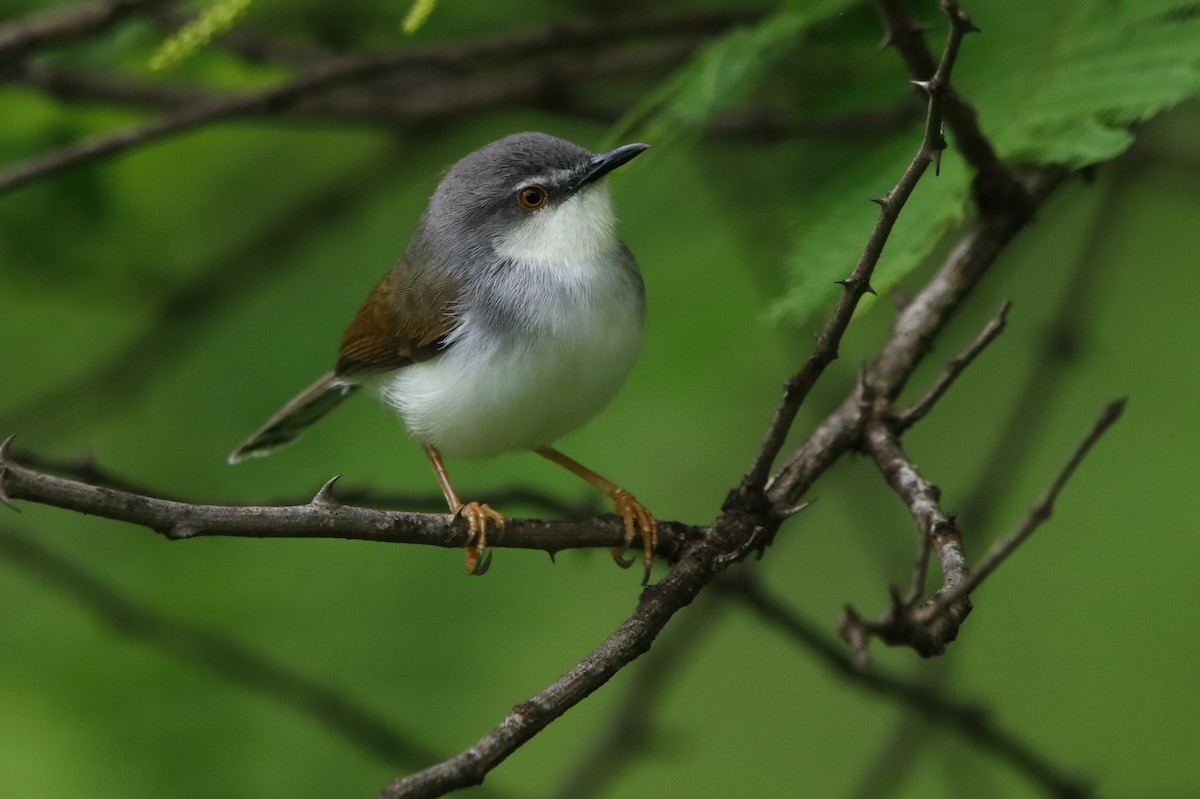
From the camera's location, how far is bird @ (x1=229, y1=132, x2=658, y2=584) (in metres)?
4.02

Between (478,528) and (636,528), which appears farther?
(636,528)

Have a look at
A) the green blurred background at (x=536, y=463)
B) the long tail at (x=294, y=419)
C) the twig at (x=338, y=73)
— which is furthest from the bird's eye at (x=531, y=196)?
the long tail at (x=294, y=419)

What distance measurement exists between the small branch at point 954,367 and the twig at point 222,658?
7.32 ft

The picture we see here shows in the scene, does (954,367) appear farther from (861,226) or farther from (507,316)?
(507,316)

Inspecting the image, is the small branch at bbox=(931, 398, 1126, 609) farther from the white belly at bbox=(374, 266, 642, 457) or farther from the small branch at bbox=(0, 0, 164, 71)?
the small branch at bbox=(0, 0, 164, 71)

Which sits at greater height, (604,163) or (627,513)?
(604,163)

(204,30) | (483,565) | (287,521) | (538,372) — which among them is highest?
(204,30)


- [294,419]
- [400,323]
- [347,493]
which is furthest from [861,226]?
[294,419]

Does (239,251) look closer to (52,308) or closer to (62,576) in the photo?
(52,308)

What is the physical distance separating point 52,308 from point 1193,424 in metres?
4.88

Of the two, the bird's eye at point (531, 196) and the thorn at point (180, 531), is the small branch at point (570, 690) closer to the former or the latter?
the thorn at point (180, 531)

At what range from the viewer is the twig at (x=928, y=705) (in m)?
4.11

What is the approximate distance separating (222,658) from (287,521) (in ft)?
7.75

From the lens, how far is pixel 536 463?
532 centimetres
